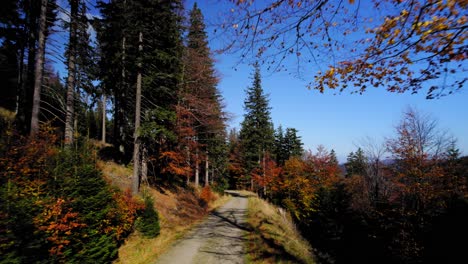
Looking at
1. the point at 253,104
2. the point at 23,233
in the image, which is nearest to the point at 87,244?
the point at 23,233

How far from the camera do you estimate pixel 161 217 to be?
12398 mm

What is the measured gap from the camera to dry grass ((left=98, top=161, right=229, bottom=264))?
857 centimetres

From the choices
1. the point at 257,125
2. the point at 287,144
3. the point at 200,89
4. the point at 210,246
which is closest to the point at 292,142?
the point at 287,144

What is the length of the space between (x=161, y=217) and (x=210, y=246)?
14.4 feet

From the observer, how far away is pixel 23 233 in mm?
4934

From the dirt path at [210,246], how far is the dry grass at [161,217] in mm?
567

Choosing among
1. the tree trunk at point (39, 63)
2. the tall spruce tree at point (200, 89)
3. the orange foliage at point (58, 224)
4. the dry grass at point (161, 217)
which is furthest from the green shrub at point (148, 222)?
the tall spruce tree at point (200, 89)

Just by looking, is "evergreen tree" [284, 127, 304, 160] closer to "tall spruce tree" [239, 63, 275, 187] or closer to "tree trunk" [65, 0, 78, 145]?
"tall spruce tree" [239, 63, 275, 187]

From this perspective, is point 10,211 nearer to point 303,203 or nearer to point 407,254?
point 407,254

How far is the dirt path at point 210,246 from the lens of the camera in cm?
805

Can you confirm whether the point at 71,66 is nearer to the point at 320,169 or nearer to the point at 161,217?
the point at 161,217

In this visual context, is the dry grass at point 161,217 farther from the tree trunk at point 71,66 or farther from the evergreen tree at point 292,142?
the evergreen tree at point 292,142

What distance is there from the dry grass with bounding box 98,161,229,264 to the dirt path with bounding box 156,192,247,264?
57 centimetres

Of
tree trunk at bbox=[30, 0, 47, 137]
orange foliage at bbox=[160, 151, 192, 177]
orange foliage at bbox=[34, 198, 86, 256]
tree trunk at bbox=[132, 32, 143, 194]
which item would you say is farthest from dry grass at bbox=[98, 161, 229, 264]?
tree trunk at bbox=[30, 0, 47, 137]
